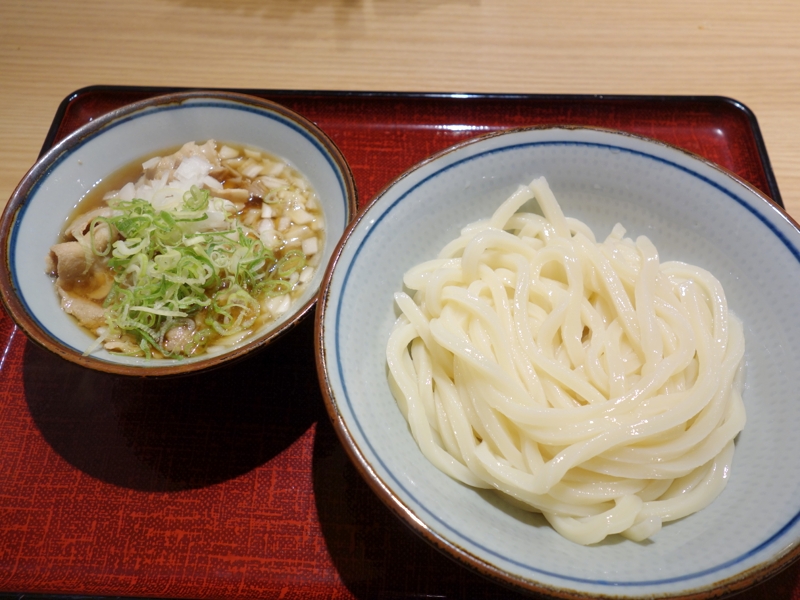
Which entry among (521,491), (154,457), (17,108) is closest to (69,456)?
(154,457)

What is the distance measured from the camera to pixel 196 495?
1541 millimetres

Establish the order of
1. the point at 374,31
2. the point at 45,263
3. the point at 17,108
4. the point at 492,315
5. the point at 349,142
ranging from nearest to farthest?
the point at 492,315, the point at 45,263, the point at 349,142, the point at 17,108, the point at 374,31

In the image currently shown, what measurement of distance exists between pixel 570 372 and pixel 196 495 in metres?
1.12

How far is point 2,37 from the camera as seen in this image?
2883 millimetres

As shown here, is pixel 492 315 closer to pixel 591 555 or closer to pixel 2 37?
pixel 591 555

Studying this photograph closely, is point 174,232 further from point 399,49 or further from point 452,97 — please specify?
point 399,49

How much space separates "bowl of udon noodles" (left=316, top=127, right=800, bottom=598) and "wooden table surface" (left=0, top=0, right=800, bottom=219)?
1.18 meters

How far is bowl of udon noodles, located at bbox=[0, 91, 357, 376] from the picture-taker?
5.44 feet

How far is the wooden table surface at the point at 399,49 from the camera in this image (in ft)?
8.57

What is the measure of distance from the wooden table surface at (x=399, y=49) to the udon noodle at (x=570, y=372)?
136cm

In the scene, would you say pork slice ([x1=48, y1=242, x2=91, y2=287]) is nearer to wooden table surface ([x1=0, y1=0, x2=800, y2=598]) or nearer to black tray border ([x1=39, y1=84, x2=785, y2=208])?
black tray border ([x1=39, y1=84, x2=785, y2=208])

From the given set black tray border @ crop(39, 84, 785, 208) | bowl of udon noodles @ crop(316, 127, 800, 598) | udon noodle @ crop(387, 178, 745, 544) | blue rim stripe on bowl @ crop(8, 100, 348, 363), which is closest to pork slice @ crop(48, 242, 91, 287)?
blue rim stripe on bowl @ crop(8, 100, 348, 363)

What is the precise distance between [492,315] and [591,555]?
0.64 metres

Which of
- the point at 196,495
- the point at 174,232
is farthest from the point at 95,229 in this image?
the point at 196,495
